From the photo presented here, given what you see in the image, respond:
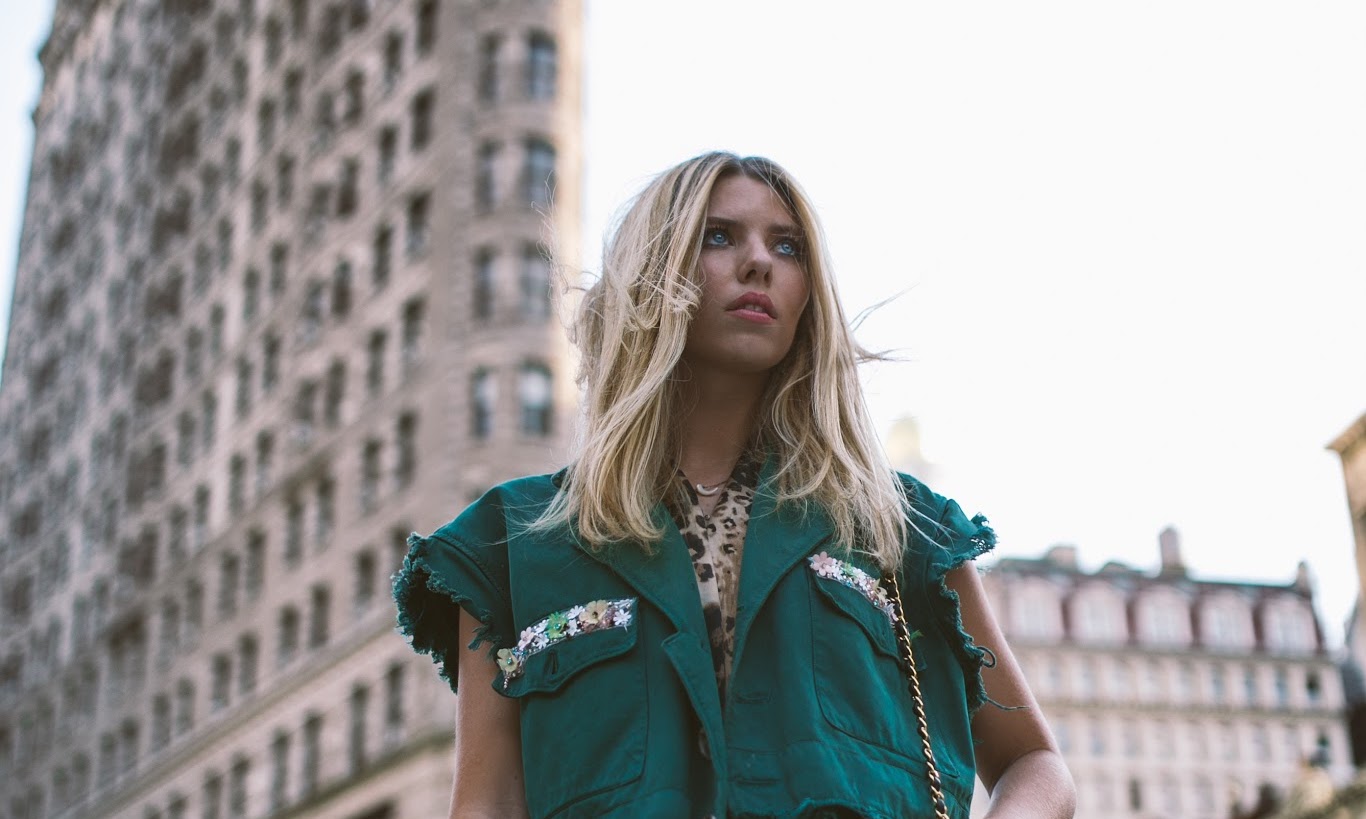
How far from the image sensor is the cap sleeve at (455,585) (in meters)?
3.13

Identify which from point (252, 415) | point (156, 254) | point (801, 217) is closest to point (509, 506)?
point (801, 217)

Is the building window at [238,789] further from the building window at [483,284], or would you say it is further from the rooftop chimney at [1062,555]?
the rooftop chimney at [1062,555]

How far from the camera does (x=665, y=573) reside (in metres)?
3.05

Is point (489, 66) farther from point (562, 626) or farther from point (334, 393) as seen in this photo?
point (562, 626)

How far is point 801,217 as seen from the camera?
3.47 metres

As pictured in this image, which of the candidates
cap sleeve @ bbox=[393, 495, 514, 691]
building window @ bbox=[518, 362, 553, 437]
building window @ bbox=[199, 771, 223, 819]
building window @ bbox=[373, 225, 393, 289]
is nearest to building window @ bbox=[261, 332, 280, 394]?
building window @ bbox=[373, 225, 393, 289]

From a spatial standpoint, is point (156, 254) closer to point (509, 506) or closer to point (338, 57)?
point (338, 57)

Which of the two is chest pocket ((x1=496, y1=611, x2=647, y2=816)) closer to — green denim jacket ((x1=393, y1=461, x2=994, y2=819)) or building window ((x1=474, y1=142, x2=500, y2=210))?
green denim jacket ((x1=393, y1=461, x2=994, y2=819))

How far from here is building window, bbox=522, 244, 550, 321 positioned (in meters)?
41.2

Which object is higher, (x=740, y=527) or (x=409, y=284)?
(x=409, y=284)

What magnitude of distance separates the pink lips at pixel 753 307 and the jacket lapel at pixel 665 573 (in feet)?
1.51

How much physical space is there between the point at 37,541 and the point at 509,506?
7115 cm

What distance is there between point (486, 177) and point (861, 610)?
40.5 metres

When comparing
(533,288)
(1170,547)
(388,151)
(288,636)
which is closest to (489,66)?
(388,151)
